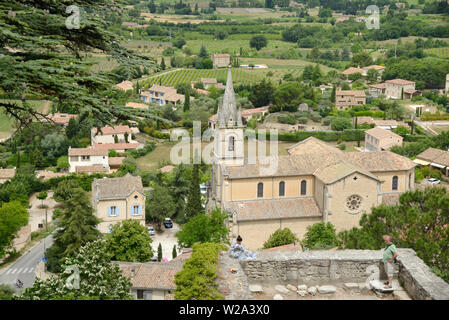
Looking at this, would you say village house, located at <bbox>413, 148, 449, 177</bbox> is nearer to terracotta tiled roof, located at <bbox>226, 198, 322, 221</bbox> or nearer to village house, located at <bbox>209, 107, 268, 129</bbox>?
village house, located at <bbox>209, 107, 268, 129</bbox>

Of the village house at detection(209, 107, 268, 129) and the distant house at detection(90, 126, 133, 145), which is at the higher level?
the village house at detection(209, 107, 268, 129)

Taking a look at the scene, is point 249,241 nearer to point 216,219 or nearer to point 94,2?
point 216,219

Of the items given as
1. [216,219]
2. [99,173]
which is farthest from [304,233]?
[99,173]

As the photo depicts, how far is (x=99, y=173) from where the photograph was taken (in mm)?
54938

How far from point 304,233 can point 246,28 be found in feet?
443

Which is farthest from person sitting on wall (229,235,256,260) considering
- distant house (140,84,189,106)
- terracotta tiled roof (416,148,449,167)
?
distant house (140,84,189,106)

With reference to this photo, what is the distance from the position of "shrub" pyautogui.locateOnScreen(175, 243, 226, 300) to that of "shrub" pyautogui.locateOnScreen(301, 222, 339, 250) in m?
19.8

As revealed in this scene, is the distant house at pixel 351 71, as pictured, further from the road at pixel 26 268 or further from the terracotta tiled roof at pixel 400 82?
the road at pixel 26 268

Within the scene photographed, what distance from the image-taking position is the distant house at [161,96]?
287 feet

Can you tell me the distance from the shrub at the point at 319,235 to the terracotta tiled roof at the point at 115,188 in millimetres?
14258

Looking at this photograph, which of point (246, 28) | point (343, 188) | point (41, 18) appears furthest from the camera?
point (246, 28)

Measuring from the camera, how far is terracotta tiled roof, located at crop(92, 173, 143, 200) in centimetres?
4178

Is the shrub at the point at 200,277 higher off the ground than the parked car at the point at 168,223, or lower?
higher

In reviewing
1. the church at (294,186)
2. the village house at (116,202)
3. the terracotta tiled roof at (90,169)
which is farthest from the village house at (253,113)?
the church at (294,186)
